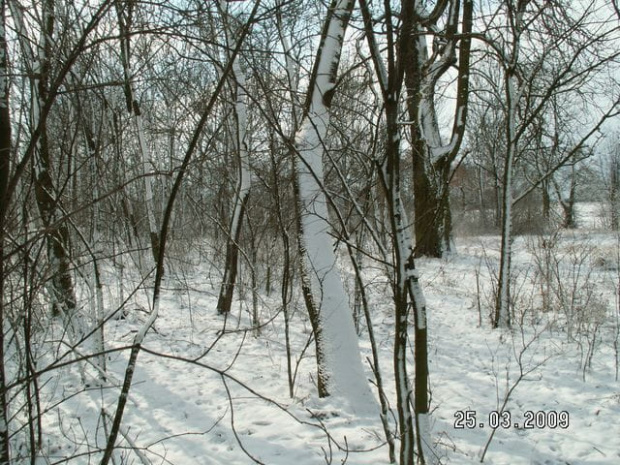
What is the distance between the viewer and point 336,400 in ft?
11.4

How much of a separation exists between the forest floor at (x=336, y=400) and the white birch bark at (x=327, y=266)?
23cm

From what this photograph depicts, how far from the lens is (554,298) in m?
6.26

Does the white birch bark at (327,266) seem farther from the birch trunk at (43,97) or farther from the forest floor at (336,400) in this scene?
the birch trunk at (43,97)

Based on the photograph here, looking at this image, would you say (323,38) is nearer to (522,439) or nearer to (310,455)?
(310,455)

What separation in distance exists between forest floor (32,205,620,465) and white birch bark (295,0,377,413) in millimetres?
232

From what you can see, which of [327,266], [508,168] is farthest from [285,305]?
[508,168]

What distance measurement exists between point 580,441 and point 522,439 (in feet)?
1.22
